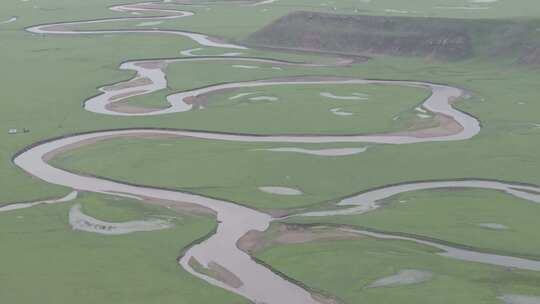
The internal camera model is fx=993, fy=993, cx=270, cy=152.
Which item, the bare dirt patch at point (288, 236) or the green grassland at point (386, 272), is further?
the bare dirt patch at point (288, 236)

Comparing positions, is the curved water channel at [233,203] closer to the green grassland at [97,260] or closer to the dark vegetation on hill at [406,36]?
the green grassland at [97,260]

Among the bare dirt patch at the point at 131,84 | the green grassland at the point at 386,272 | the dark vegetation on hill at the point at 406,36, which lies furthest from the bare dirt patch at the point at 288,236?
the dark vegetation on hill at the point at 406,36

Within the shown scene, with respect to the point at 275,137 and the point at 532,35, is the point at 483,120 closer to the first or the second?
the point at 275,137

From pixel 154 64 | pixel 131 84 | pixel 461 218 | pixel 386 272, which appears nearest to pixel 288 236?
pixel 386 272

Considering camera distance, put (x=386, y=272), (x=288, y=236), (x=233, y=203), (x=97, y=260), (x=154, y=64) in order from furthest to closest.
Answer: (x=154, y=64)
(x=233, y=203)
(x=288, y=236)
(x=97, y=260)
(x=386, y=272)

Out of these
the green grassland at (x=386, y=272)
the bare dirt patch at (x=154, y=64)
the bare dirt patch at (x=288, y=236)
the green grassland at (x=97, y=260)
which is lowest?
the bare dirt patch at (x=154, y=64)

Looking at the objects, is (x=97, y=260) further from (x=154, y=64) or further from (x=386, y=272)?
(x=154, y=64)

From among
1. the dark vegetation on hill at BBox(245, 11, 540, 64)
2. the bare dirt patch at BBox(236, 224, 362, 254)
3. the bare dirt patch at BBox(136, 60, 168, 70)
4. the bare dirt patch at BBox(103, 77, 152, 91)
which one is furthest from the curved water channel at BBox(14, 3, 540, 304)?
the dark vegetation on hill at BBox(245, 11, 540, 64)
